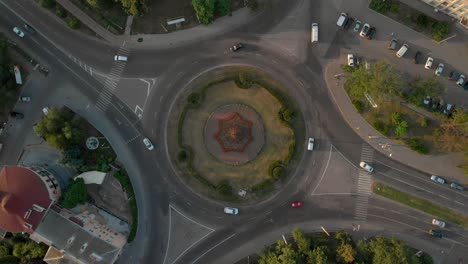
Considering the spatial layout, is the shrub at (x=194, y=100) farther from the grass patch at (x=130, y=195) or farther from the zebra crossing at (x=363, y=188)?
the zebra crossing at (x=363, y=188)

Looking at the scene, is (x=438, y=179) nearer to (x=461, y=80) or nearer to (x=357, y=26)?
(x=461, y=80)

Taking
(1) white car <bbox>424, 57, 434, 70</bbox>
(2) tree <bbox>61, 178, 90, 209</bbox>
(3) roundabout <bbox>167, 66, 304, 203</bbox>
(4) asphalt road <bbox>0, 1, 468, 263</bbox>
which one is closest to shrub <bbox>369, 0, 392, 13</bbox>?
(4) asphalt road <bbox>0, 1, 468, 263</bbox>

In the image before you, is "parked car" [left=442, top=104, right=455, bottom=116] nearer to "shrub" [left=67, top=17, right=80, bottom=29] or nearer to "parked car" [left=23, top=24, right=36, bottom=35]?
"shrub" [left=67, top=17, right=80, bottom=29]

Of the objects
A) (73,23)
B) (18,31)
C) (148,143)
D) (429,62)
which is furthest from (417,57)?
(18,31)

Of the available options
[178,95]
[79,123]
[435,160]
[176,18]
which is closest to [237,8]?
[176,18]

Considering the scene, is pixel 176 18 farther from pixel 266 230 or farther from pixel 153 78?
pixel 266 230

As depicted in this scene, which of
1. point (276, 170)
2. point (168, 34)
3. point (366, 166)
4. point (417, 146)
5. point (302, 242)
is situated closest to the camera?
point (302, 242)
